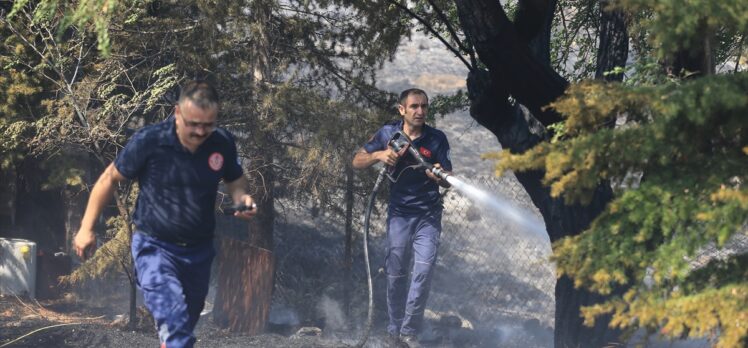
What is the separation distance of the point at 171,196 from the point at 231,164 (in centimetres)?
44

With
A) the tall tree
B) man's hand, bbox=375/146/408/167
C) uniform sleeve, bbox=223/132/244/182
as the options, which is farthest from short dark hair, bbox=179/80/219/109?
the tall tree

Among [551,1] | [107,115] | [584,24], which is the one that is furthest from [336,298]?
[551,1]

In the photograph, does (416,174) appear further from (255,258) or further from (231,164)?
(231,164)

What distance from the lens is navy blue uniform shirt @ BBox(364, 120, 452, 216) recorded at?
24.6 ft

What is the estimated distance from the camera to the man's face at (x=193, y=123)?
5.21m

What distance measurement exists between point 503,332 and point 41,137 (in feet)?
16.4

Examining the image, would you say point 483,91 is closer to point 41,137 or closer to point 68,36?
point 41,137

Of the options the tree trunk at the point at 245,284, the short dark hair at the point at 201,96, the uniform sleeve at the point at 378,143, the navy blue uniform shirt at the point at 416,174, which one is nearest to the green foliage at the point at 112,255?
the tree trunk at the point at 245,284

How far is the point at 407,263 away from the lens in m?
7.80

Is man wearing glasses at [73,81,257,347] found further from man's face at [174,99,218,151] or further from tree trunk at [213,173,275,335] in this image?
tree trunk at [213,173,275,335]

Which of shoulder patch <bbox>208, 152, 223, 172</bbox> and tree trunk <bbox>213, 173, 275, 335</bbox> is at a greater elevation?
shoulder patch <bbox>208, 152, 223, 172</bbox>

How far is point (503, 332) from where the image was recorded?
9.79 m

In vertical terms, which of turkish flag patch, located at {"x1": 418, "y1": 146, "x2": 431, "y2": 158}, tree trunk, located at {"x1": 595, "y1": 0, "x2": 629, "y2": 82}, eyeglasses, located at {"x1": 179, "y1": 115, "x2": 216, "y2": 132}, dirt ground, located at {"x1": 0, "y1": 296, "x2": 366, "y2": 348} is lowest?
dirt ground, located at {"x1": 0, "y1": 296, "x2": 366, "y2": 348}

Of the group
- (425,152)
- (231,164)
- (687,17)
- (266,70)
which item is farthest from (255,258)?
(687,17)
